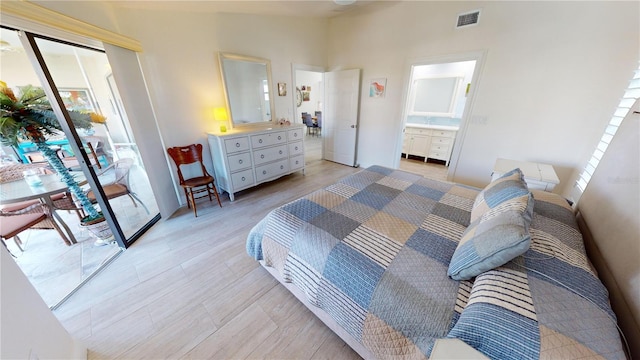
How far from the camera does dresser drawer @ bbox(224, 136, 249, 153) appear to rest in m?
2.66

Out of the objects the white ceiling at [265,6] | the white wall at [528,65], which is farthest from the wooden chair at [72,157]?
the white wall at [528,65]

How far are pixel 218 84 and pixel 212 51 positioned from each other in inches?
15.5

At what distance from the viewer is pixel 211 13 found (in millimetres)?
2545

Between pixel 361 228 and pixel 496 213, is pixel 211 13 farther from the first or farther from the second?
pixel 496 213

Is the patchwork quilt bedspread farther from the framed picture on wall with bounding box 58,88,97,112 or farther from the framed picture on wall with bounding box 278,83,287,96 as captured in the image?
the framed picture on wall with bounding box 278,83,287,96

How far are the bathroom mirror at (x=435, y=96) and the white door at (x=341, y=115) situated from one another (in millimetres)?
1702

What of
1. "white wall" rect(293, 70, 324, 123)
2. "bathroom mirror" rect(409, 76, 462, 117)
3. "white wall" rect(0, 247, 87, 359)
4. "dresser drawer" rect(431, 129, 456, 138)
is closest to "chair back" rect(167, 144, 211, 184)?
"white wall" rect(0, 247, 87, 359)

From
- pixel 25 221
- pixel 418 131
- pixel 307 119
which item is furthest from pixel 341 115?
pixel 25 221

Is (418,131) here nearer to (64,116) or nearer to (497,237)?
(497,237)

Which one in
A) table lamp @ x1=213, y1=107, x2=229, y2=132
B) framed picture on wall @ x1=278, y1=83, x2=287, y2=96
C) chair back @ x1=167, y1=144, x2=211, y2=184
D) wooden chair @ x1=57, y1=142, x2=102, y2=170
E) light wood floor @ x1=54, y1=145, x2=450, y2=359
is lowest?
light wood floor @ x1=54, y1=145, x2=450, y2=359

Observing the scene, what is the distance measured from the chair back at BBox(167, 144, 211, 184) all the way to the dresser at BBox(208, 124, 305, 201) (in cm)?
23

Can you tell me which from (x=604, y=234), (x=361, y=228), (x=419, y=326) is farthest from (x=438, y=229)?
(x=604, y=234)

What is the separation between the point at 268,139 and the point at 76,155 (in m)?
1.91

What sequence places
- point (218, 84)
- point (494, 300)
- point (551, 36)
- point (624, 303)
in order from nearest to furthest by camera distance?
point (494, 300) < point (624, 303) < point (551, 36) < point (218, 84)
